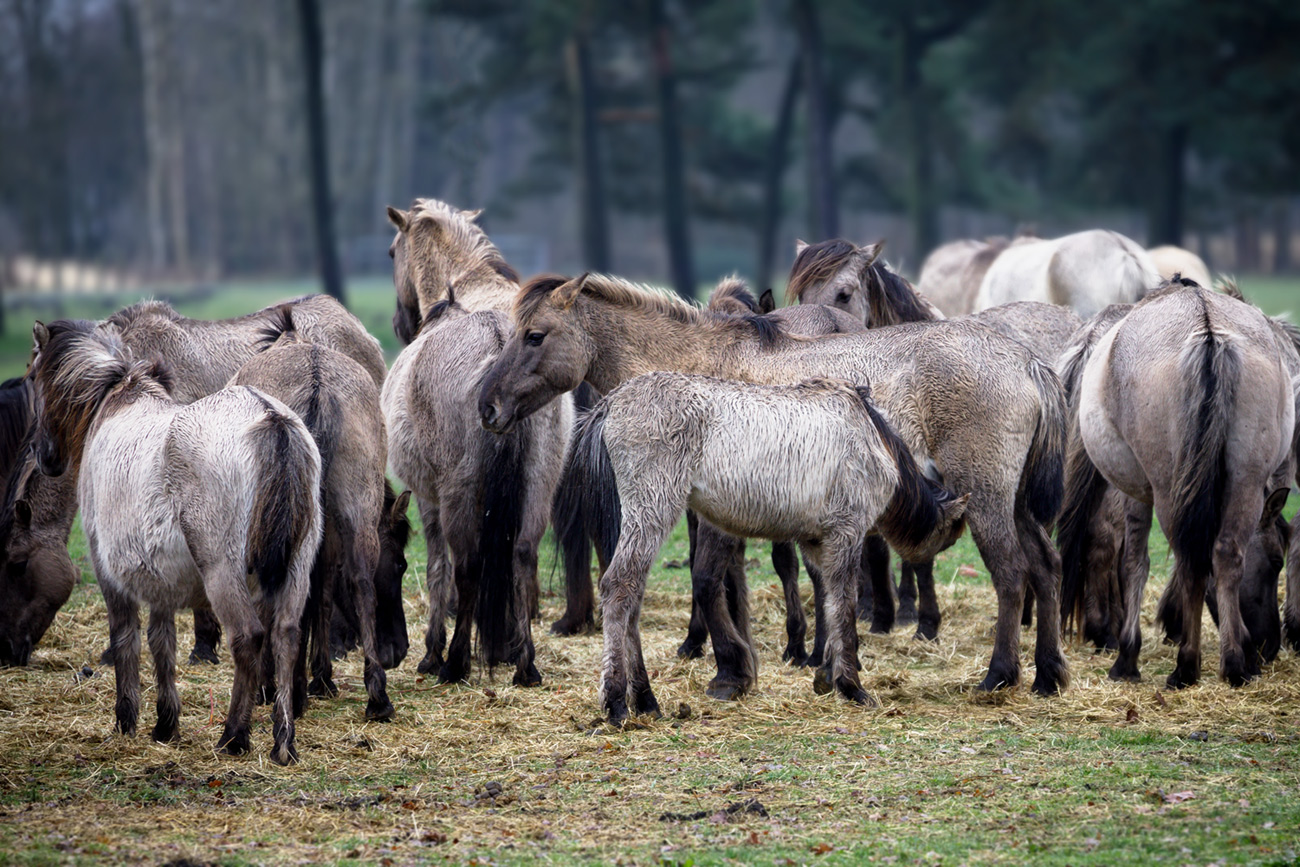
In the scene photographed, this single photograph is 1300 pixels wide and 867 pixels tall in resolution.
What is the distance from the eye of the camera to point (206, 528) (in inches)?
213

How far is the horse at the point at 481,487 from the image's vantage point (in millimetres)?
6961

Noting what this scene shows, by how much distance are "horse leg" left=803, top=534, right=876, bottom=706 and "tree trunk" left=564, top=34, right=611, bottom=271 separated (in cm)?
2410

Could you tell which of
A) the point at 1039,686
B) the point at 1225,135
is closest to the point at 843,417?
the point at 1039,686

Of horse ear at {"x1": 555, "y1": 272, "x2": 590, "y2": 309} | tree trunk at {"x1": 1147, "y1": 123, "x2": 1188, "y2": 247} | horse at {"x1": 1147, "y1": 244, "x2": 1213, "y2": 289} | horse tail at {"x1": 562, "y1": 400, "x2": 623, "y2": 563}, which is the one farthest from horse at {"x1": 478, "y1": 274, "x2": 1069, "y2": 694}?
tree trunk at {"x1": 1147, "y1": 123, "x2": 1188, "y2": 247}

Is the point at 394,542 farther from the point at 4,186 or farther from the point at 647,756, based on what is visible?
the point at 4,186

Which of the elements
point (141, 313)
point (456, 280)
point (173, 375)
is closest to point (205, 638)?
point (173, 375)

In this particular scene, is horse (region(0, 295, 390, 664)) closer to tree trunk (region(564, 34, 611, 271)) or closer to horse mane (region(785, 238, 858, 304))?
horse mane (region(785, 238, 858, 304))

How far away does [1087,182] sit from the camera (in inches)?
1378

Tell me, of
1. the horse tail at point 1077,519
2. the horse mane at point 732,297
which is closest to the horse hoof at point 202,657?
the horse mane at point 732,297

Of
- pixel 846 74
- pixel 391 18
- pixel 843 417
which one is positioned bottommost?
pixel 843 417

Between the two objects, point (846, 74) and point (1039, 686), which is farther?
point (846, 74)

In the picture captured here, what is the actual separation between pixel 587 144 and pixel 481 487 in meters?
24.7

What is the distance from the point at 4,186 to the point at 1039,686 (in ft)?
137

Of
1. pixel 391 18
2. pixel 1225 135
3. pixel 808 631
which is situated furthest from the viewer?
pixel 391 18
